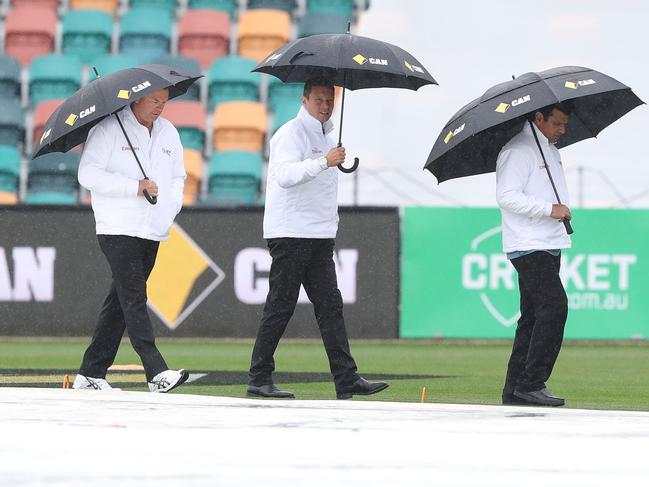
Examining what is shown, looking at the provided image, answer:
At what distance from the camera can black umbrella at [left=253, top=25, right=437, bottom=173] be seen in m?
6.67

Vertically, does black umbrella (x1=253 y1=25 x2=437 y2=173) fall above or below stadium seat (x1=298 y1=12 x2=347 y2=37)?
below

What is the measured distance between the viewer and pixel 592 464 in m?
3.93

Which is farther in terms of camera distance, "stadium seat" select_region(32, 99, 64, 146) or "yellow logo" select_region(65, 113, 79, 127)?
"stadium seat" select_region(32, 99, 64, 146)

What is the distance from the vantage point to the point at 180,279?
547 inches

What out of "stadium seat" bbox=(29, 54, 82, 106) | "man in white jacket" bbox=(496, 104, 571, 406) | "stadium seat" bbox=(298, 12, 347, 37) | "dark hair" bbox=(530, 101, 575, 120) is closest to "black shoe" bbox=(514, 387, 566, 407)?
"man in white jacket" bbox=(496, 104, 571, 406)

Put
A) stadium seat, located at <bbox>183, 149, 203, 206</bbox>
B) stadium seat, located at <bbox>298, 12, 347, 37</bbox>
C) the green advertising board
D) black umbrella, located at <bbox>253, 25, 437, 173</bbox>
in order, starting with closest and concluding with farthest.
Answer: black umbrella, located at <bbox>253, 25, 437, 173</bbox>
the green advertising board
stadium seat, located at <bbox>183, 149, 203, 206</bbox>
stadium seat, located at <bbox>298, 12, 347, 37</bbox>

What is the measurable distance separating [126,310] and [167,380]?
48 centimetres

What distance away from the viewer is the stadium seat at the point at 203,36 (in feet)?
72.3

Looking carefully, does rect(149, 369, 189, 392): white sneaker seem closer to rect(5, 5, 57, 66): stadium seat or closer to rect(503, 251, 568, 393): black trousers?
rect(503, 251, 568, 393): black trousers

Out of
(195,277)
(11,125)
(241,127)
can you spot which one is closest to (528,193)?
(195,277)

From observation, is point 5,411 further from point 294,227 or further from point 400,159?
point 400,159

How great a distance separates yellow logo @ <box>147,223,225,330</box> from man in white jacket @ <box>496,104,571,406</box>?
745 cm

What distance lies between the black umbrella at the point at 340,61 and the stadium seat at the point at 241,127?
13258 millimetres

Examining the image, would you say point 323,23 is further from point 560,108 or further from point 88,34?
point 560,108
